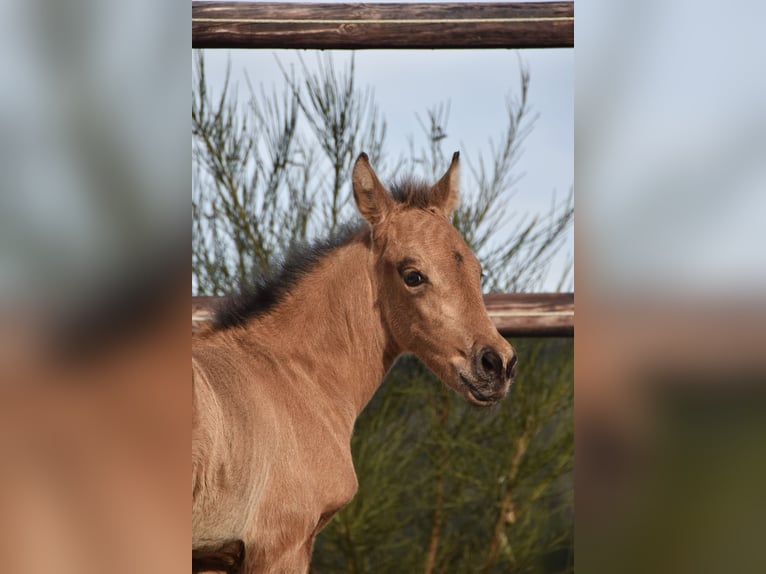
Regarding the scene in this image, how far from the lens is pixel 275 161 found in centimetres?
242

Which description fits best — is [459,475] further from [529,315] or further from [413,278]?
[413,278]

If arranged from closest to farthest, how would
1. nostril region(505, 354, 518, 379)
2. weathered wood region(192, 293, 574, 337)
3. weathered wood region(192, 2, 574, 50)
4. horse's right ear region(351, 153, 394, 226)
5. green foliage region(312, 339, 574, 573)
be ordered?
1. nostril region(505, 354, 518, 379)
2. horse's right ear region(351, 153, 394, 226)
3. weathered wood region(192, 2, 574, 50)
4. weathered wood region(192, 293, 574, 337)
5. green foliage region(312, 339, 574, 573)

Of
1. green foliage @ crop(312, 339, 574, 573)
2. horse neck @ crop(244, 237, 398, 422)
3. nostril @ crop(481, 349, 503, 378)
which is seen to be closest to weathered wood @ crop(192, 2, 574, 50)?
horse neck @ crop(244, 237, 398, 422)

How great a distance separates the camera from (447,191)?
1.50m

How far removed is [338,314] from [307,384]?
143mm

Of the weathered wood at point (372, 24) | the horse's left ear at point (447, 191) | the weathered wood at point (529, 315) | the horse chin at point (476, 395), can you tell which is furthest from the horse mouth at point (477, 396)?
the weathered wood at point (372, 24)

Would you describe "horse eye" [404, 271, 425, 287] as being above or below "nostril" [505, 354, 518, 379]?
above

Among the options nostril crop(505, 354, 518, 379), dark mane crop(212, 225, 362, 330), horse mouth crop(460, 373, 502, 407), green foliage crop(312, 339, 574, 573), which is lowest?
green foliage crop(312, 339, 574, 573)

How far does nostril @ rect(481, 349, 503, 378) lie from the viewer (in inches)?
51.8

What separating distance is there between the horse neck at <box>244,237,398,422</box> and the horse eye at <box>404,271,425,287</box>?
0.08 metres

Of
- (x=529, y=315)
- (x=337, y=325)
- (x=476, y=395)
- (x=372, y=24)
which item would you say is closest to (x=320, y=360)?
(x=337, y=325)

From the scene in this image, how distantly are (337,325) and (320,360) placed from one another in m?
0.07

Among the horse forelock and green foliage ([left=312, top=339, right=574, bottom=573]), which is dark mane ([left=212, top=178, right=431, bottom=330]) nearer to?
the horse forelock
